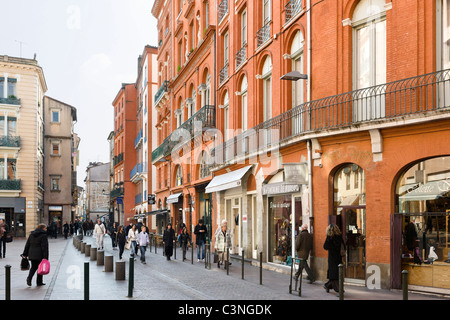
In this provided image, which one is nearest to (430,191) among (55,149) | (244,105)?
(244,105)

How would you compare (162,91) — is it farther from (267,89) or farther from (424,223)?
(424,223)

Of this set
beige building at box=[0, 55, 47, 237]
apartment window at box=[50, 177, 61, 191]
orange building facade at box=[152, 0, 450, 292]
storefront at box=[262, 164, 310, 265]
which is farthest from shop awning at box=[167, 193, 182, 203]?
apartment window at box=[50, 177, 61, 191]

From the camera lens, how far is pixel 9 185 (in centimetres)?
4591

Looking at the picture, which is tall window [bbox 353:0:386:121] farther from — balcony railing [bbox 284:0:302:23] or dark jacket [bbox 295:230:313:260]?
dark jacket [bbox 295:230:313:260]

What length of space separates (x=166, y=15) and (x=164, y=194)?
14.3 meters

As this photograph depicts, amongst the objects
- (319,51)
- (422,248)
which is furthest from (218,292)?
(319,51)

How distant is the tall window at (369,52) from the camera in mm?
14070

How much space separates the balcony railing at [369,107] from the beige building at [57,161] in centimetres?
4352

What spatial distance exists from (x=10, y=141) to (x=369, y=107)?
39006 millimetres

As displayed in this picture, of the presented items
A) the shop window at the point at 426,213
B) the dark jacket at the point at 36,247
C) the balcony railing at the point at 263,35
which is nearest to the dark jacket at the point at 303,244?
the shop window at the point at 426,213

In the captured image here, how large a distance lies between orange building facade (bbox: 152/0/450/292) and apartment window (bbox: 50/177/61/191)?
39.9 meters

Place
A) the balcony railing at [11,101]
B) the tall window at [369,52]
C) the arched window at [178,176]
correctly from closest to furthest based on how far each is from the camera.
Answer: the tall window at [369,52] < the arched window at [178,176] < the balcony railing at [11,101]

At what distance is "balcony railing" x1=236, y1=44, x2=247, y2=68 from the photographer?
901 inches

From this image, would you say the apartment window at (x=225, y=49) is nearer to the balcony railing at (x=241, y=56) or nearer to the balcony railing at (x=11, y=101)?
the balcony railing at (x=241, y=56)
